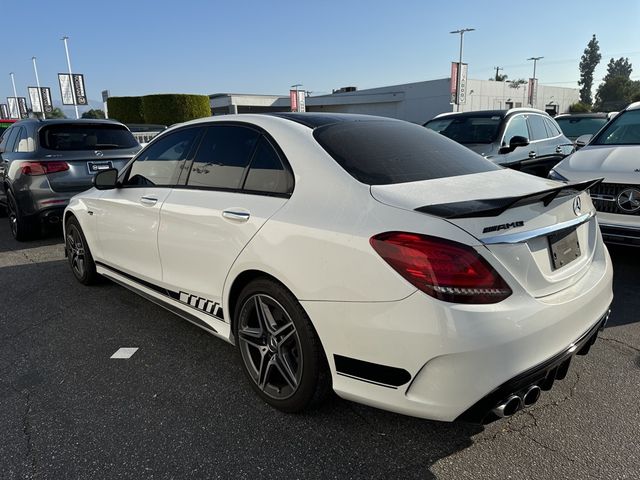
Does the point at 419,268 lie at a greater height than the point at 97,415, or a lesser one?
greater

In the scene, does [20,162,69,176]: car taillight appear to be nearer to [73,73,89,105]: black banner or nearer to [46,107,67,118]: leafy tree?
[73,73,89,105]: black banner

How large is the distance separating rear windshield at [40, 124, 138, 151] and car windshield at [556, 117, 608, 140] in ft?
35.5

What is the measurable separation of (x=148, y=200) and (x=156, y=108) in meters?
30.8

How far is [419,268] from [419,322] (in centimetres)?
21

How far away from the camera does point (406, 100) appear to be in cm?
4859

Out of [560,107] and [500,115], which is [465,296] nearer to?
[500,115]

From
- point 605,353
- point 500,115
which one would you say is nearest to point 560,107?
point 500,115

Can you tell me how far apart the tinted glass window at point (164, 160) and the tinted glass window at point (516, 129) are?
17.3 ft

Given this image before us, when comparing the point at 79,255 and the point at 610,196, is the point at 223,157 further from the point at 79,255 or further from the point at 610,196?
the point at 610,196

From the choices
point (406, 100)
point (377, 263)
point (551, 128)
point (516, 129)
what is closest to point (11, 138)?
point (377, 263)

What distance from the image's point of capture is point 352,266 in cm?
196

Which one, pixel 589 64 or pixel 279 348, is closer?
pixel 279 348

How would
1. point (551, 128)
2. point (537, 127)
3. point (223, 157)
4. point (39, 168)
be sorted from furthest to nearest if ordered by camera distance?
point (551, 128), point (537, 127), point (39, 168), point (223, 157)

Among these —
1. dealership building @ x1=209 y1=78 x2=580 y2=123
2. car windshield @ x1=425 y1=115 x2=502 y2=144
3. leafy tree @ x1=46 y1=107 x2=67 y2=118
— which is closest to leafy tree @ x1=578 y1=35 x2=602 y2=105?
dealership building @ x1=209 y1=78 x2=580 y2=123
